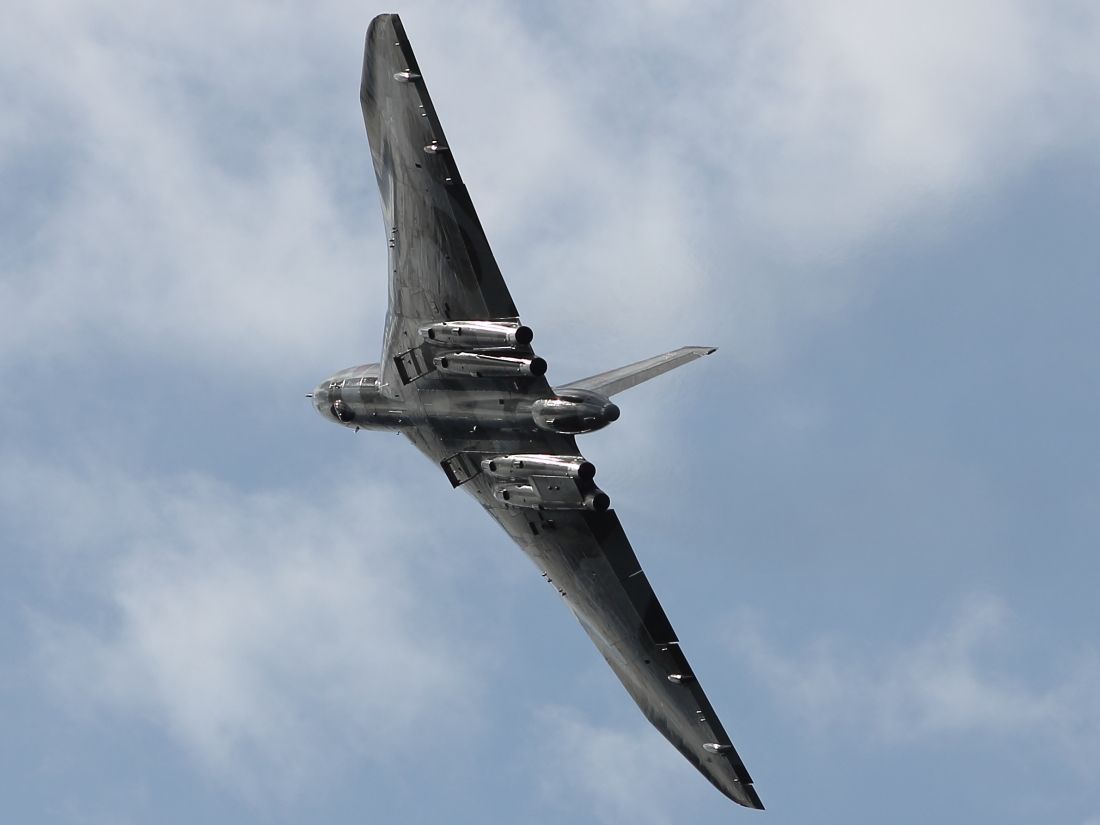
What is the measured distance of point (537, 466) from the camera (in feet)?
207

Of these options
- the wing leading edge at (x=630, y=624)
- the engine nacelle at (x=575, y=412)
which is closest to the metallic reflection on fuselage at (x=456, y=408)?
the engine nacelle at (x=575, y=412)

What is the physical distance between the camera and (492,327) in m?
60.8

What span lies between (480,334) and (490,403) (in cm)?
287

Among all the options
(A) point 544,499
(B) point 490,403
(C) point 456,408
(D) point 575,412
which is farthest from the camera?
(C) point 456,408

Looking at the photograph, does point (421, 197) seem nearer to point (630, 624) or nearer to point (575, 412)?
point (575, 412)

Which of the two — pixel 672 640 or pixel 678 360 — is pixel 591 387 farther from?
pixel 672 640

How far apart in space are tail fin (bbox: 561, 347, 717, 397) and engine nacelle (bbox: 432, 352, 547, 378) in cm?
397

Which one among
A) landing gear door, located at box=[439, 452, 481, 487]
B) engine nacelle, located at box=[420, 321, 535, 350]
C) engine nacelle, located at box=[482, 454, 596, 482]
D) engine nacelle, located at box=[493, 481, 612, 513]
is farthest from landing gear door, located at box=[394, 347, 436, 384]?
engine nacelle, located at box=[493, 481, 612, 513]

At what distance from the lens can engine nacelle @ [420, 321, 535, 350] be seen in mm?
60250

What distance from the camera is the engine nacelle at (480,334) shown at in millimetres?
60250

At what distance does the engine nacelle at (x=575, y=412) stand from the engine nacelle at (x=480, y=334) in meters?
2.21

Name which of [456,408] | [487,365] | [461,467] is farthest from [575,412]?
[461,467]

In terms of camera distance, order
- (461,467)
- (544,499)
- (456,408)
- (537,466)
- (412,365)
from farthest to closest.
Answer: (461,467), (412,365), (456,408), (544,499), (537,466)

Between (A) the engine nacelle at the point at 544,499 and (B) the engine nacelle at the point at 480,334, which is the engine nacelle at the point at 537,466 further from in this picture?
(B) the engine nacelle at the point at 480,334
